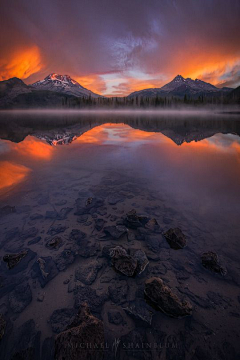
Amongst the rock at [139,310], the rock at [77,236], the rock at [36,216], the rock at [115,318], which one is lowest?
the rock at [115,318]

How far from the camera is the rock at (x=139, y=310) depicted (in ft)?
12.9

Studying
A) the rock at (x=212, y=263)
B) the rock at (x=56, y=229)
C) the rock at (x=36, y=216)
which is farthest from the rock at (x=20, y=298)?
the rock at (x=212, y=263)

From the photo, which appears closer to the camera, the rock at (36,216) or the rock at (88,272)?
the rock at (88,272)

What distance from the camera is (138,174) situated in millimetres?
12289

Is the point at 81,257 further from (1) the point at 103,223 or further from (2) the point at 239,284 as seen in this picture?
(2) the point at 239,284

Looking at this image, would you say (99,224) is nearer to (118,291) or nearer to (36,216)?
(36,216)

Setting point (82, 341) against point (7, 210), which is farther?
point (7, 210)

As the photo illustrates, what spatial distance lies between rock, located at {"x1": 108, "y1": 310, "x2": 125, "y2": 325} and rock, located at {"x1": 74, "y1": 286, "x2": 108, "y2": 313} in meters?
0.29

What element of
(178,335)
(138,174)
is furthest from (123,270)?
(138,174)

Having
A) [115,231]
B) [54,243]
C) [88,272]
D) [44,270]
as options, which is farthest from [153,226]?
[44,270]

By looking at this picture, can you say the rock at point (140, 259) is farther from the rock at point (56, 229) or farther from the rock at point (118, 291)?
the rock at point (56, 229)

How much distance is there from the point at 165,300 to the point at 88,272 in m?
2.16

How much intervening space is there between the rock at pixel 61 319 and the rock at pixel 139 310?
4.07ft

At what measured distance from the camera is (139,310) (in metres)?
4.09
